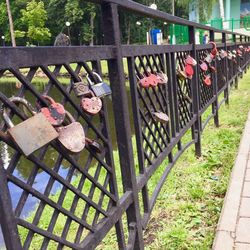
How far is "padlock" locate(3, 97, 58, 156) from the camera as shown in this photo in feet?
3.51

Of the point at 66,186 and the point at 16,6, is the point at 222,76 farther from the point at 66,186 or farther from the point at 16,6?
the point at 16,6

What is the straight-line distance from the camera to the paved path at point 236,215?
2.16 m

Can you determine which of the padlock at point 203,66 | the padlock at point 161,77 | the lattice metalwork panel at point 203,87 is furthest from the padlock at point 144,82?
the padlock at point 203,66

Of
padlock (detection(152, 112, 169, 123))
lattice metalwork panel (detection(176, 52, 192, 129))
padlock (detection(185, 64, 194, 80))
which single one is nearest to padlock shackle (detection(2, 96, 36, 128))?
padlock (detection(152, 112, 169, 123))

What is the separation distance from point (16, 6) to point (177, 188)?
41580mm

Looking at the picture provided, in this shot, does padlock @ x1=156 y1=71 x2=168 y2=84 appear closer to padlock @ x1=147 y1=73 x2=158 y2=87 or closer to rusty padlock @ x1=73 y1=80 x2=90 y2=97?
padlock @ x1=147 y1=73 x2=158 y2=87

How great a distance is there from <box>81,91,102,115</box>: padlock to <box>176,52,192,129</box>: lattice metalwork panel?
1.70m

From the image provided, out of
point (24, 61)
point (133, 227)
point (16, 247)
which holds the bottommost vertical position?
point (133, 227)

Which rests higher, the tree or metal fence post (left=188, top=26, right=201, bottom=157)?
the tree

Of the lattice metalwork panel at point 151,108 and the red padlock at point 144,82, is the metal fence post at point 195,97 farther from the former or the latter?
the red padlock at point 144,82

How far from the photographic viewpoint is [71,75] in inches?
56.9

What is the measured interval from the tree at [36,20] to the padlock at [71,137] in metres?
39.5

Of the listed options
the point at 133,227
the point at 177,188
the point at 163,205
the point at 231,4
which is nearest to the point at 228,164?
the point at 177,188

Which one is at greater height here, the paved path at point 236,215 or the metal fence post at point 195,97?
the metal fence post at point 195,97
